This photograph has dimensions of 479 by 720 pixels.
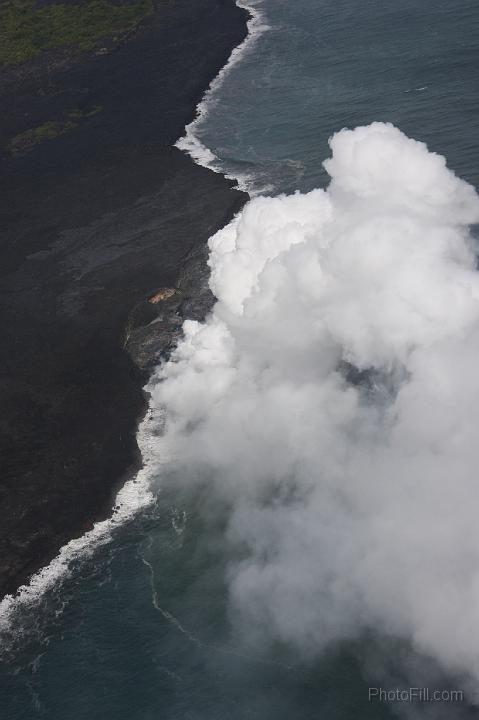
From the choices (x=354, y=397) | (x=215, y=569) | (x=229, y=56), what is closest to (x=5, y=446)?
(x=215, y=569)

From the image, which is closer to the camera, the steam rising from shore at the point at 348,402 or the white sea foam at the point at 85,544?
the steam rising from shore at the point at 348,402

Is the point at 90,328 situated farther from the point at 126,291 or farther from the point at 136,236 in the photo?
the point at 136,236

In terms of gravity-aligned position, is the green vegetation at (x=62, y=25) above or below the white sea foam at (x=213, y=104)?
above

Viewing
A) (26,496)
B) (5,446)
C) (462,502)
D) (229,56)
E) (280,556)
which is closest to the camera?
(462,502)

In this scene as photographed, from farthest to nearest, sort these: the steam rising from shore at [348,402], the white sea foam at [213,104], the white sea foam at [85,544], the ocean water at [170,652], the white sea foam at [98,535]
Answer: the white sea foam at [213,104], the white sea foam at [98,535], the white sea foam at [85,544], the steam rising from shore at [348,402], the ocean water at [170,652]

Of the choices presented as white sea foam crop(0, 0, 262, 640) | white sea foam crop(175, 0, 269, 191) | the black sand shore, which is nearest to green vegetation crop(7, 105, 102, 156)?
the black sand shore

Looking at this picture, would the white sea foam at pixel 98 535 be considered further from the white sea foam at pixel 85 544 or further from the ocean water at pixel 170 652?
the ocean water at pixel 170 652

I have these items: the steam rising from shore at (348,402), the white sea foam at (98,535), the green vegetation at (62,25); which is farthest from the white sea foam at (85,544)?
the green vegetation at (62,25)

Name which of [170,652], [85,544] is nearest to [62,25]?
[85,544]
